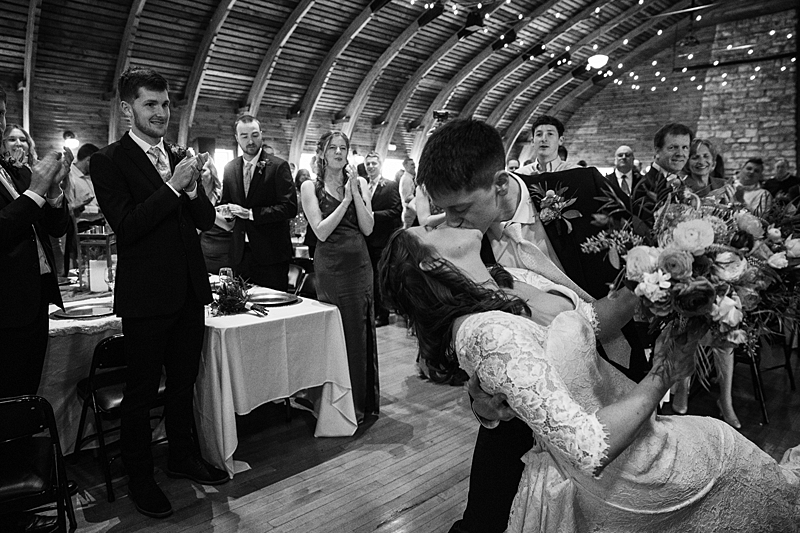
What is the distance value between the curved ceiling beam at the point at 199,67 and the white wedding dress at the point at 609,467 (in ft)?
31.1

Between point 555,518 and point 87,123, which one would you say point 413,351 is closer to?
point 555,518

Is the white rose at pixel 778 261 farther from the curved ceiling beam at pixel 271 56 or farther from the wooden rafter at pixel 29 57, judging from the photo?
the curved ceiling beam at pixel 271 56

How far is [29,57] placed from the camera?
8195 millimetres

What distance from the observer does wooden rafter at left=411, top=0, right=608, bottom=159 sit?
41.0 feet

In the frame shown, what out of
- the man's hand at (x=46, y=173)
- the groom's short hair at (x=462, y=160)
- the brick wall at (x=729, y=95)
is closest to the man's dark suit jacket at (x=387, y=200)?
the man's hand at (x=46, y=173)

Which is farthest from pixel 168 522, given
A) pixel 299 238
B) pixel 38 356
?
pixel 299 238

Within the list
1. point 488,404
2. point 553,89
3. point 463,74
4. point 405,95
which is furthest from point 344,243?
point 553,89

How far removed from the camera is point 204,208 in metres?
2.74

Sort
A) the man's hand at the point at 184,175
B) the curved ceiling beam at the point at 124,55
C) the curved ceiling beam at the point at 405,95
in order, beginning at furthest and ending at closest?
the curved ceiling beam at the point at 405,95 → the curved ceiling beam at the point at 124,55 → the man's hand at the point at 184,175

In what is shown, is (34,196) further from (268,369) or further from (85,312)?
(268,369)

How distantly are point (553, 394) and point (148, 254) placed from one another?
202 centimetres

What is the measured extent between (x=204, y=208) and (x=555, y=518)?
2160 millimetres

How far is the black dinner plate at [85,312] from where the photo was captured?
9.30ft

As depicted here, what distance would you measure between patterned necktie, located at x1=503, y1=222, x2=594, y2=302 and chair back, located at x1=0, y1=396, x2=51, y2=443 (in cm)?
173
